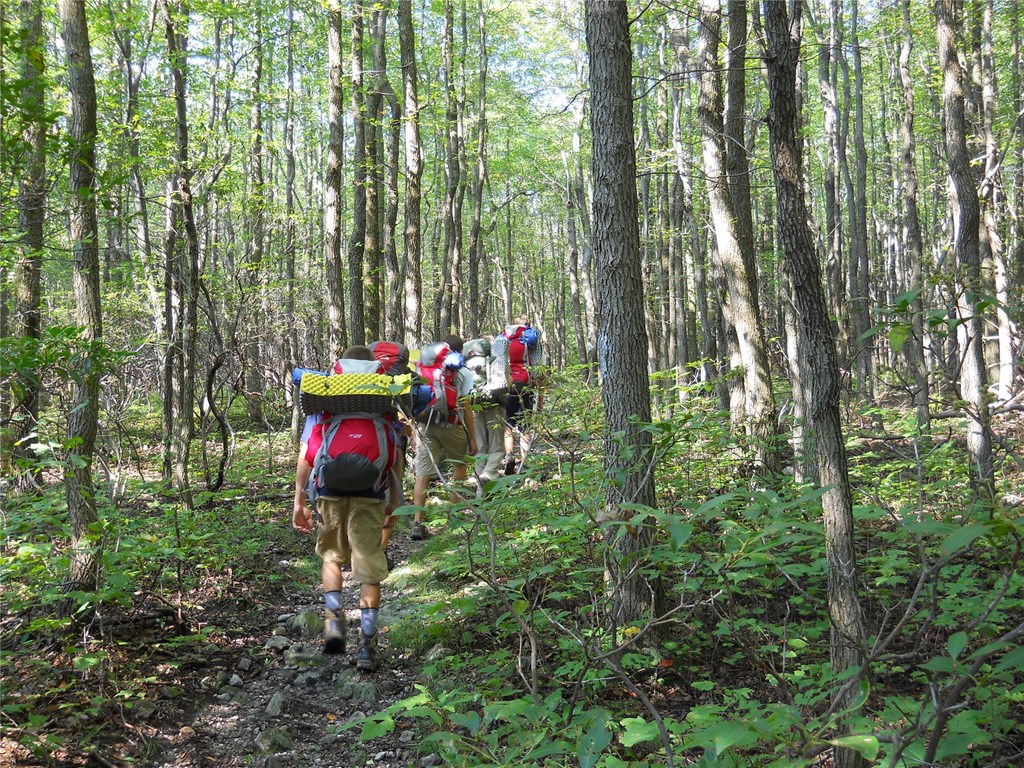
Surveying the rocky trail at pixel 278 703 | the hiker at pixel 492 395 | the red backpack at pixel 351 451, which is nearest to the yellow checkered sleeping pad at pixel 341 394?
the red backpack at pixel 351 451

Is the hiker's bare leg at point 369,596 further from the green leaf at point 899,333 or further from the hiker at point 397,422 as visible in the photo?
the green leaf at point 899,333

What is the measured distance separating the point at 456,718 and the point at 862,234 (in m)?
18.6

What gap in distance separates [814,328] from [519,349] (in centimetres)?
673

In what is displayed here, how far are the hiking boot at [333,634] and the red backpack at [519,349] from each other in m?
5.12

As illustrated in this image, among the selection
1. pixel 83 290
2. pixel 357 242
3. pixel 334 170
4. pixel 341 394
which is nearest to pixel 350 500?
pixel 341 394

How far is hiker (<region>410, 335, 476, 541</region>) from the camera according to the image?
25.1 feet

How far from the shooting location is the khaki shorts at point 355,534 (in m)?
4.98

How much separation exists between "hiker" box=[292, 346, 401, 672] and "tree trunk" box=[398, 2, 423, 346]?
24.1ft

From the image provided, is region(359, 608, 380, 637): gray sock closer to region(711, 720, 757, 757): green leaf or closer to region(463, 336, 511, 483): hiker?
region(711, 720, 757, 757): green leaf

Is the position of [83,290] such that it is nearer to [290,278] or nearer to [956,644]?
[956,644]

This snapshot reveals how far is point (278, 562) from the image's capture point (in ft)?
22.7

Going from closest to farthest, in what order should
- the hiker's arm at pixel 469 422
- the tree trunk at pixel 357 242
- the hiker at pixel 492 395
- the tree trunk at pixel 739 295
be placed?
the tree trunk at pixel 739 295, the hiker's arm at pixel 469 422, the hiker at pixel 492 395, the tree trunk at pixel 357 242

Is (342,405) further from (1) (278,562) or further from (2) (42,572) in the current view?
(1) (278,562)

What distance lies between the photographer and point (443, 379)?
7.66 m
